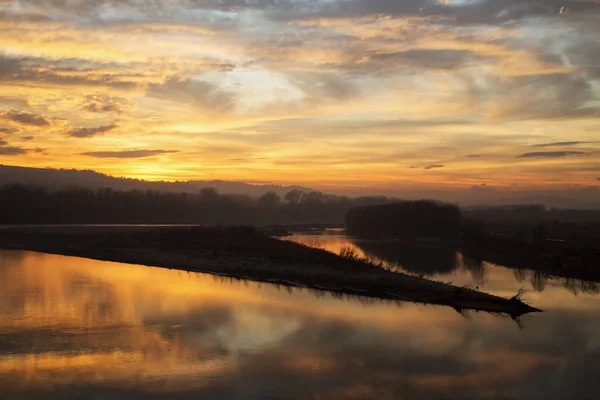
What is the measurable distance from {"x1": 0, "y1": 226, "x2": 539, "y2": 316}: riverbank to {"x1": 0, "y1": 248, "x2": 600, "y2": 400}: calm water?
8.21 feet

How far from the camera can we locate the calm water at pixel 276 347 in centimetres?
1321

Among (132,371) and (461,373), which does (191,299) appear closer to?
(132,371)

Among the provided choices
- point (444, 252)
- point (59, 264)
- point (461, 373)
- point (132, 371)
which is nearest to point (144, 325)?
point (132, 371)

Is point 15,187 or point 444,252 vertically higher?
point 15,187

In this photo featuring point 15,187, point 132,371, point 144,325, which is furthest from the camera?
point 15,187

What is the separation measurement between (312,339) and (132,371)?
621 centimetres

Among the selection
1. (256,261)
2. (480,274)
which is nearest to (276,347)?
(256,261)

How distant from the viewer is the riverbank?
27484 millimetres

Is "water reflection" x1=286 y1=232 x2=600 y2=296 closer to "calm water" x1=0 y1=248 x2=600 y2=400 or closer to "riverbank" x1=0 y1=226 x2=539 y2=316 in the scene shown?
"riverbank" x1=0 y1=226 x2=539 y2=316

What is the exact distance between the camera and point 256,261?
4056 centimetres

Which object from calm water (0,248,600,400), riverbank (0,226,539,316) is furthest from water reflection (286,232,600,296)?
calm water (0,248,600,400)

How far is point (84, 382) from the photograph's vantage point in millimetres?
13180

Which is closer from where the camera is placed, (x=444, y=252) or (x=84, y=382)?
(x=84, y=382)

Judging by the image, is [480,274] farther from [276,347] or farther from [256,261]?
[276,347]
